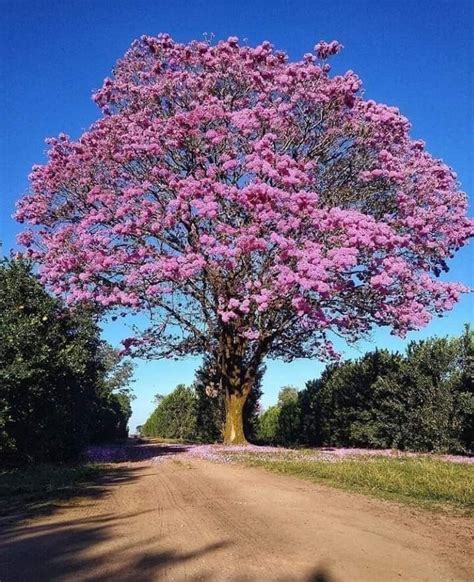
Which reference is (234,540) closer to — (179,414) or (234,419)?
(234,419)

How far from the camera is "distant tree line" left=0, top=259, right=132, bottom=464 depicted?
35.8 ft

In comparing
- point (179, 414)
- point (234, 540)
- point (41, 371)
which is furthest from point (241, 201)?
point (179, 414)

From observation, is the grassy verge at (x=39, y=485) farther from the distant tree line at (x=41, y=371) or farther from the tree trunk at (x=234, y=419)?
the tree trunk at (x=234, y=419)

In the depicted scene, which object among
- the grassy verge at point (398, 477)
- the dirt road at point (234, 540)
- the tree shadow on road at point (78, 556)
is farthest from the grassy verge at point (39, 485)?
the grassy verge at point (398, 477)

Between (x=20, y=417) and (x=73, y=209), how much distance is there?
803cm

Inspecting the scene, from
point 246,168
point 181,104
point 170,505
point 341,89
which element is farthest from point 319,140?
point 170,505

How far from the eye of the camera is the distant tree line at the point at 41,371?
10898 millimetres

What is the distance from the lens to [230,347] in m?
18.0

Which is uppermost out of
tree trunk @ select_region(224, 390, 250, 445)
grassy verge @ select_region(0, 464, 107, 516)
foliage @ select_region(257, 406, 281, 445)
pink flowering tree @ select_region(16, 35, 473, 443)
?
pink flowering tree @ select_region(16, 35, 473, 443)

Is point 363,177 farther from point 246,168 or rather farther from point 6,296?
point 6,296

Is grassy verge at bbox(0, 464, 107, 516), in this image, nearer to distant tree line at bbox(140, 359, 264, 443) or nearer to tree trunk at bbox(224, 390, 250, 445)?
tree trunk at bbox(224, 390, 250, 445)

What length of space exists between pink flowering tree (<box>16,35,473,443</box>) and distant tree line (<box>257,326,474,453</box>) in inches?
47.7

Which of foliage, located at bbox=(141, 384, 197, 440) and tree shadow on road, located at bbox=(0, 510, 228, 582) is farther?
foliage, located at bbox=(141, 384, 197, 440)

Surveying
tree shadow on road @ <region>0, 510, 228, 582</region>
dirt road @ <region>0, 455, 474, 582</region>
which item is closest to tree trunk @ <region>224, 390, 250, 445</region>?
dirt road @ <region>0, 455, 474, 582</region>
